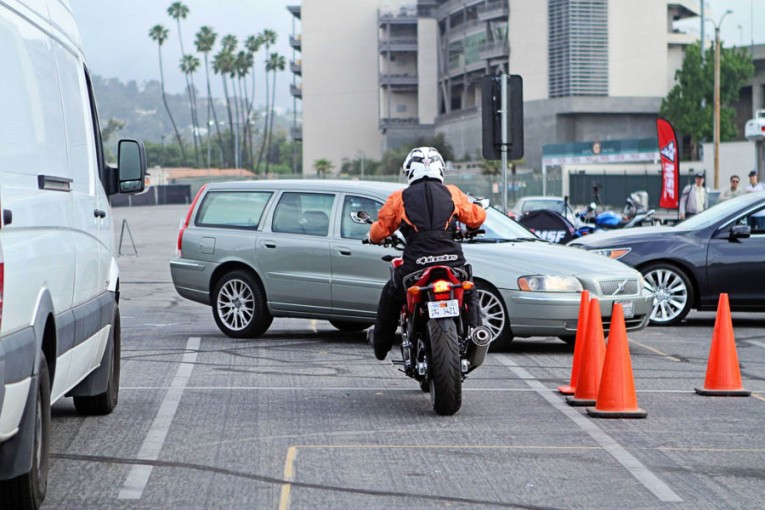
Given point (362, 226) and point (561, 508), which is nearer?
point (561, 508)

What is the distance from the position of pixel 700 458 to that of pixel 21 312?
392cm

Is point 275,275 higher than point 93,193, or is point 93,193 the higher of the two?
point 93,193

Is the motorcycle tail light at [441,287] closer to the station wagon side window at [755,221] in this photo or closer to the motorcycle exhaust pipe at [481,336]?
the motorcycle exhaust pipe at [481,336]

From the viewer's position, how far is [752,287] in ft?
48.9

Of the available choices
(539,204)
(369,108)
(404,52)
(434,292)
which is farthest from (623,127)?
(434,292)

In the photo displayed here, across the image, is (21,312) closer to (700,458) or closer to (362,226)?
(700,458)

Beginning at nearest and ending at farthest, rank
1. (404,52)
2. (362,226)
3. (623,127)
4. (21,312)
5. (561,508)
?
(21,312) → (561,508) → (362,226) → (623,127) → (404,52)

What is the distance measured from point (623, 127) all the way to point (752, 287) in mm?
80949

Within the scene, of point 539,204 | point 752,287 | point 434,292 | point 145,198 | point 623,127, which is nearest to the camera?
point 434,292

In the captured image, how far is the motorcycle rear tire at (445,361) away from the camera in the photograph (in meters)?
8.46

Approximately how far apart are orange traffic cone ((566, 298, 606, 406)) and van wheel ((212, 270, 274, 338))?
5.08 m

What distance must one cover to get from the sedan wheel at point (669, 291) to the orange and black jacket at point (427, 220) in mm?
6585

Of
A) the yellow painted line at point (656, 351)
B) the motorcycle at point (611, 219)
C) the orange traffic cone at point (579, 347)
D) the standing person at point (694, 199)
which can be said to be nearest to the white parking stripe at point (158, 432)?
the orange traffic cone at point (579, 347)

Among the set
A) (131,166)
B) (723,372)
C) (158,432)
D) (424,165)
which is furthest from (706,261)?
(158,432)
